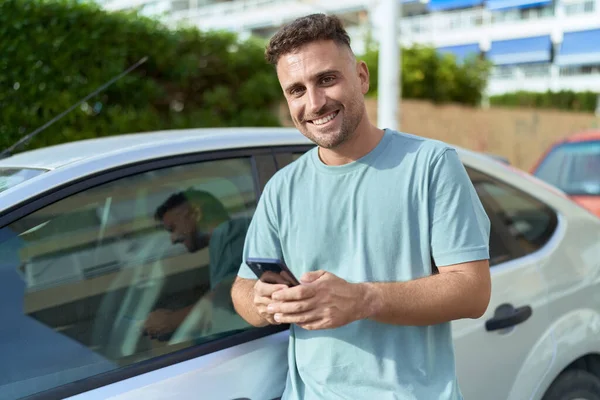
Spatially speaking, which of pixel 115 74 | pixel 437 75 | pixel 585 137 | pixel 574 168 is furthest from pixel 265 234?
pixel 437 75

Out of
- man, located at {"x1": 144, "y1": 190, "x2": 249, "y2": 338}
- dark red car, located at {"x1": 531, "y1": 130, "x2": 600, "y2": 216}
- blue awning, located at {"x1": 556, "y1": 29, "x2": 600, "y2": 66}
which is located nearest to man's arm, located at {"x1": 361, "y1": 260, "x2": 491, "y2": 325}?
man, located at {"x1": 144, "y1": 190, "x2": 249, "y2": 338}

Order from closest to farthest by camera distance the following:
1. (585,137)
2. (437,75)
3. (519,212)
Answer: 1. (519,212)
2. (585,137)
3. (437,75)

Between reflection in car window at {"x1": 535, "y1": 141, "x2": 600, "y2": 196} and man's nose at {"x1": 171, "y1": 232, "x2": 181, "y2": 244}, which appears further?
reflection in car window at {"x1": 535, "y1": 141, "x2": 600, "y2": 196}

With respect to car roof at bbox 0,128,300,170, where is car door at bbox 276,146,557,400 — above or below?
below

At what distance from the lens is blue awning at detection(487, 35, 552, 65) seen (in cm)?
3606

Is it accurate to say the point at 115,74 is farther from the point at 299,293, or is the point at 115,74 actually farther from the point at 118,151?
→ the point at 299,293

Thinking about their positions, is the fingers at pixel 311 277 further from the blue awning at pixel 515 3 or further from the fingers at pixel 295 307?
the blue awning at pixel 515 3

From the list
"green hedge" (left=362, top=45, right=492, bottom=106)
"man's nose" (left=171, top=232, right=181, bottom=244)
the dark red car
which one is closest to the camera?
"man's nose" (left=171, top=232, right=181, bottom=244)

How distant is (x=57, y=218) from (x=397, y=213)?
38.1 inches

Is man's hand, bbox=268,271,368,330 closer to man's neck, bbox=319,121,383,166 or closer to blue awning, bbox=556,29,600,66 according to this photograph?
man's neck, bbox=319,121,383,166

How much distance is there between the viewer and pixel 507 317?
7.44ft

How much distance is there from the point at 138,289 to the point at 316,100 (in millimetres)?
987

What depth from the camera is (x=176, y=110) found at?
6.85 meters

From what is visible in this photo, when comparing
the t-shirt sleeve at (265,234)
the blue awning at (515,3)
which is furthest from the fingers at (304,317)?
the blue awning at (515,3)
